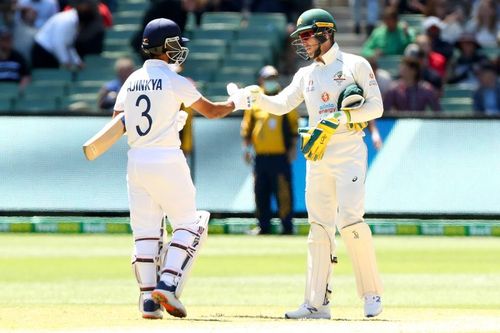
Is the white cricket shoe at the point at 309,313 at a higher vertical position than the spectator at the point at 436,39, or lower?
higher

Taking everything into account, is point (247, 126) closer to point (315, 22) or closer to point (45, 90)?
point (45, 90)

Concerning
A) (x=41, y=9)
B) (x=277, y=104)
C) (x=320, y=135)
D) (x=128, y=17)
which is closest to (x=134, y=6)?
(x=128, y=17)

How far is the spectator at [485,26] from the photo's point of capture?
2289 centimetres

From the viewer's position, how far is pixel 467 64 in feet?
73.3

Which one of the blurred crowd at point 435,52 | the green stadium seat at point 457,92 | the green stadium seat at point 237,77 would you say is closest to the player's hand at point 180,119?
the blurred crowd at point 435,52

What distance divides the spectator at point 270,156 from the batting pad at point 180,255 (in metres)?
8.94

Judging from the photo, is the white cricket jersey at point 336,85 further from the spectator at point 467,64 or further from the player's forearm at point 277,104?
the spectator at point 467,64

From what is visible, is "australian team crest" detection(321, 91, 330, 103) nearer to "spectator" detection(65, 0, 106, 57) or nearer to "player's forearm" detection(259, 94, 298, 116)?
"player's forearm" detection(259, 94, 298, 116)

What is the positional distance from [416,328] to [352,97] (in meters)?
1.87

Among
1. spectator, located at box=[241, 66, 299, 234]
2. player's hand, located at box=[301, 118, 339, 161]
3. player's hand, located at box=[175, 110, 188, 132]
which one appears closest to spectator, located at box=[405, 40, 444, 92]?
spectator, located at box=[241, 66, 299, 234]

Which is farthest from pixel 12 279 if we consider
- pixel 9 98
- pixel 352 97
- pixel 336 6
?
pixel 336 6

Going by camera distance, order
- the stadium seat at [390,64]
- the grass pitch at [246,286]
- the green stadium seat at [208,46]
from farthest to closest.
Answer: the green stadium seat at [208,46], the stadium seat at [390,64], the grass pitch at [246,286]

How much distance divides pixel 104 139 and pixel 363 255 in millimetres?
2037

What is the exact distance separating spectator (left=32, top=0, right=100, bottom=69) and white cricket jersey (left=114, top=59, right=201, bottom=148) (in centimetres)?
1338
